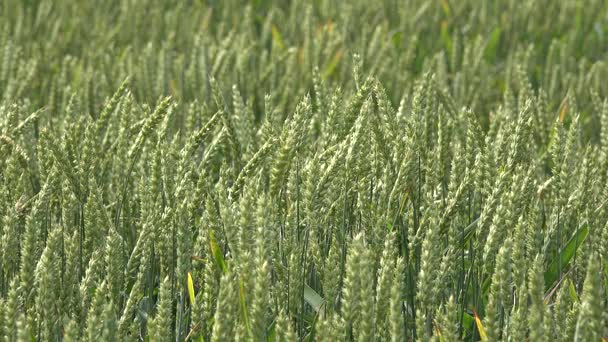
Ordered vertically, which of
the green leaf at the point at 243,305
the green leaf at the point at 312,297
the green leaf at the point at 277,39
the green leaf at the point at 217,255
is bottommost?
the green leaf at the point at 243,305

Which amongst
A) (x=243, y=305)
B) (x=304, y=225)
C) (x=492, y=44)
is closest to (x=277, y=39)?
(x=492, y=44)

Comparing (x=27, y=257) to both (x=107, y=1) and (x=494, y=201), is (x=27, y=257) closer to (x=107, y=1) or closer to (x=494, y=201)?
(x=494, y=201)

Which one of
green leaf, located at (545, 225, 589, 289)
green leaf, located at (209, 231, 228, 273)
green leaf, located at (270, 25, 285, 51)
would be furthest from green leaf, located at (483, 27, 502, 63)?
green leaf, located at (209, 231, 228, 273)

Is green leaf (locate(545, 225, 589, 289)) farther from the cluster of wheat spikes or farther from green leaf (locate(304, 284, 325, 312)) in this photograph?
green leaf (locate(304, 284, 325, 312))

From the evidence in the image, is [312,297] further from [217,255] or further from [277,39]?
[277,39]

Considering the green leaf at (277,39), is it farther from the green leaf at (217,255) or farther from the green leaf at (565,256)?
the green leaf at (217,255)

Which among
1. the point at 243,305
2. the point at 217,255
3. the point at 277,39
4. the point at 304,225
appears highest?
the point at 277,39

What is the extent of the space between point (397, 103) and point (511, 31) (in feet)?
4.16

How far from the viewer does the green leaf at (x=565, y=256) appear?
1727mm

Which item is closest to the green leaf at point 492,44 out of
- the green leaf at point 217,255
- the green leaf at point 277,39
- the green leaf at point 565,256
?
the green leaf at point 277,39

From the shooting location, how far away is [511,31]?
4152 millimetres

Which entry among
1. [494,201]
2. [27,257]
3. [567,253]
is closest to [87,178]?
[27,257]

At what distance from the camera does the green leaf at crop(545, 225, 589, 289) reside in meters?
1.73

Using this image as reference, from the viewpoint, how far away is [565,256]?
1.78 meters
